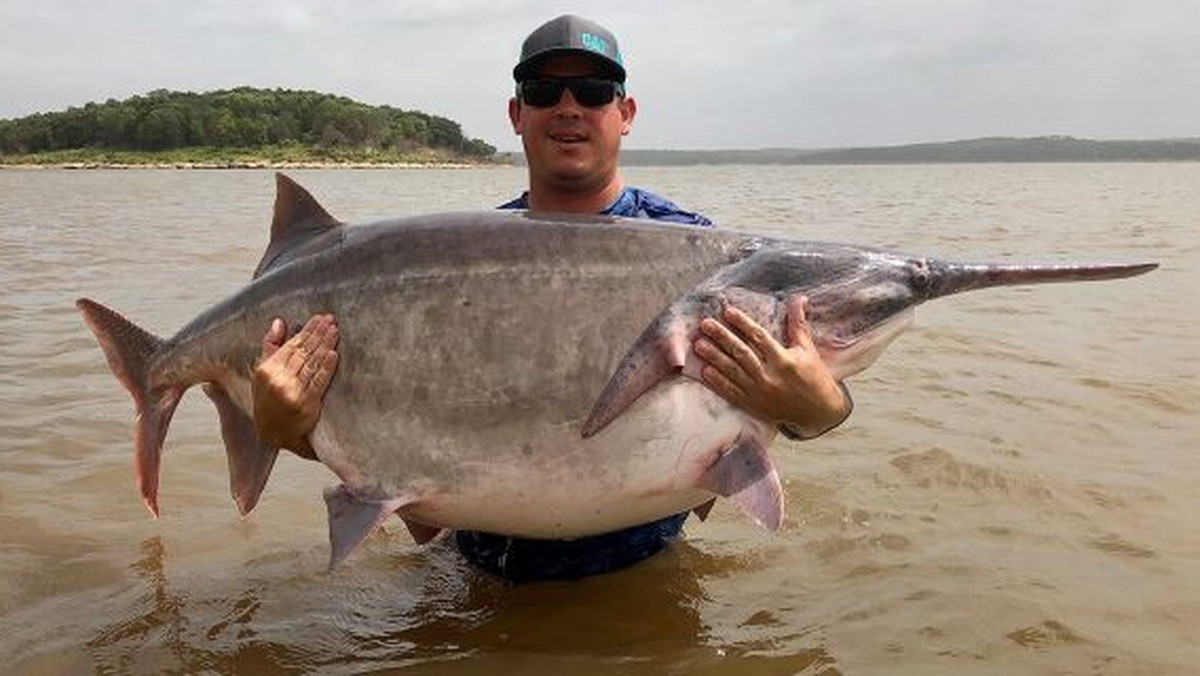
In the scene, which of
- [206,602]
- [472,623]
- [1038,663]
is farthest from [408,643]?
[1038,663]

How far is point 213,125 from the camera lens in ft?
347

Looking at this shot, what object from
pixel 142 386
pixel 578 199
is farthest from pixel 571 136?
pixel 142 386

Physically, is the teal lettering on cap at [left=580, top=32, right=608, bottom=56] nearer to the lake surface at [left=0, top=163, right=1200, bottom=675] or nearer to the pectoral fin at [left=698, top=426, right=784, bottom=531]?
the pectoral fin at [left=698, top=426, right=784, bottom=531]

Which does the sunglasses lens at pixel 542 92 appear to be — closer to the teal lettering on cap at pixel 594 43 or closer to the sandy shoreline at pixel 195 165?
the teal lettering on cap at pixel 594 43

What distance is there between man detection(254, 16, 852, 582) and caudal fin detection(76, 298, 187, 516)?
2.46 ft

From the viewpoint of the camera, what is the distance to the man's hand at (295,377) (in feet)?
10.7

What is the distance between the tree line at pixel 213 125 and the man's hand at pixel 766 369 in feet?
363

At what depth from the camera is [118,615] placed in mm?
3939

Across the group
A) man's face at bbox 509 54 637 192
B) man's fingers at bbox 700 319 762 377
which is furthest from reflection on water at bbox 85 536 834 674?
man's face at bbox 509 54 637 192

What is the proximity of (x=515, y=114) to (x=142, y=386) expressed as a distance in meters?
1.87

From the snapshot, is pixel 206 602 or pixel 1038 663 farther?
pixel 206 602

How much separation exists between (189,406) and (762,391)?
5.34 m

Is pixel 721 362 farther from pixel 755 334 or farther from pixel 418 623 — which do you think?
pixel 418 623

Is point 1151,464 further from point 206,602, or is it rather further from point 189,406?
point 189,406
